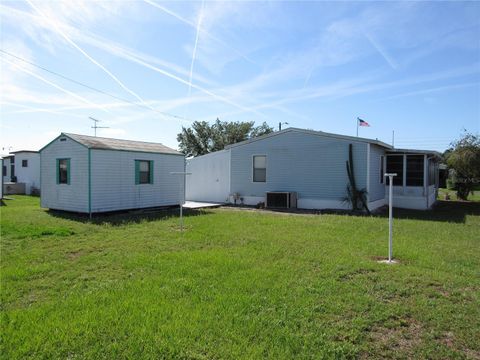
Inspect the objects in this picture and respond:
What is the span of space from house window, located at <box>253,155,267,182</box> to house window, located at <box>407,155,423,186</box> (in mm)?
6265

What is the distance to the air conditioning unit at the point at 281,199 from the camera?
15.0 m

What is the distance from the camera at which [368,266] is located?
5.64 m

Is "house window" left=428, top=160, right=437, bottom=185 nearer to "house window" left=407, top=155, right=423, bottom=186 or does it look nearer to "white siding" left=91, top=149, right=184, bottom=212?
"house window" left=407, top=155, right=423, bottom=186

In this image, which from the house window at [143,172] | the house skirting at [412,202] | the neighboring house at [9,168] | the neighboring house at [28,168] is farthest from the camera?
the neighboring house at [9,168]

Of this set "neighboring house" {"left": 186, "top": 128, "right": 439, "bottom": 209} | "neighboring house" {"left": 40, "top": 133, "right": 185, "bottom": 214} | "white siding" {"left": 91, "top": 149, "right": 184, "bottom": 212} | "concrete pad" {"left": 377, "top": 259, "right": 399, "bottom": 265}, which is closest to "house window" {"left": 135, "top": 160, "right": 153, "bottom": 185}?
"neighboring house" {"left": 40, "top": 133, "right": 185, "bottom": 214}

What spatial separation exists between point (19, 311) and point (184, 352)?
6.80ft

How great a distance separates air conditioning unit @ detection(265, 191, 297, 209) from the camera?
592 inches

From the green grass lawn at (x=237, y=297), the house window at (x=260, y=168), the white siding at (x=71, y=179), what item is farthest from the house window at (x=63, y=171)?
the house window at (x=260, y=168)

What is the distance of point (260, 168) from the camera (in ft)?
53.7

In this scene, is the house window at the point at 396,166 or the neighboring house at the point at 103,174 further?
the house window at the point at 396,166

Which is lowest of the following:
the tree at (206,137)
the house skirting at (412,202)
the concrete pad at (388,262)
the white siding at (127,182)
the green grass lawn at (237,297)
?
the green grass lawn at (237,297)

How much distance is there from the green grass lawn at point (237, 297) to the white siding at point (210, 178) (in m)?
9.38

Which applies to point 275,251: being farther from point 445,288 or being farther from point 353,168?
point 353,168

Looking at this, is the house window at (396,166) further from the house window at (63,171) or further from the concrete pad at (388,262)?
the house window at (63,171)
